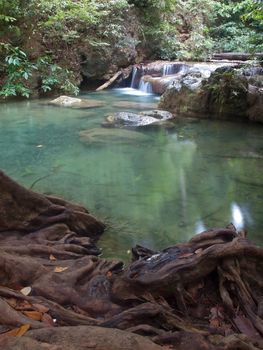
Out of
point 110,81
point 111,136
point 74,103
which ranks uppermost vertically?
point 110,81

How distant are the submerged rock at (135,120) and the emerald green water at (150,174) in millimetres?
414

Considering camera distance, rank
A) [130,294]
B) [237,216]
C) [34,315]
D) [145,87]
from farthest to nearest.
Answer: [145,87]
[237,216]
[130,294]
[34,315]

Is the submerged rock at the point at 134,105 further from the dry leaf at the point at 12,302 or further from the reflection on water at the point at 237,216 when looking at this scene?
the dry leaf at the point at 12,302

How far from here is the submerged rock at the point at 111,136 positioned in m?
8.50

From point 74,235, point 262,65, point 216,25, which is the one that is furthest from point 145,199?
point 216,25

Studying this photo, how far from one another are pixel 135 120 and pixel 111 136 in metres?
1.48

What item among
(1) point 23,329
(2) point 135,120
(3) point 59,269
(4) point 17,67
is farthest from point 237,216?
(2) point 135,120

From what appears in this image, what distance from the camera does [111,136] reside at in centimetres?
885

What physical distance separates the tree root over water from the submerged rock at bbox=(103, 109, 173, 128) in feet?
21.9

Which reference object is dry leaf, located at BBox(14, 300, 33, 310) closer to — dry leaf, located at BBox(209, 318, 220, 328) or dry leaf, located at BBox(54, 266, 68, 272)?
dry leaf, located at BBox(54, 266, 68, 272)

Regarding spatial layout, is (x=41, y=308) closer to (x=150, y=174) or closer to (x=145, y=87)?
(x=150, y=174)

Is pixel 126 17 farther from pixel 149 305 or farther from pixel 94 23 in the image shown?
pixel 149 305

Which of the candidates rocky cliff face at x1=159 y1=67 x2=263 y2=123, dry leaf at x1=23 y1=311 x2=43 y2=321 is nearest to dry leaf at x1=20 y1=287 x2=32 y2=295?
dry leaf at x1=23 y1=311 x2=43 y2=321

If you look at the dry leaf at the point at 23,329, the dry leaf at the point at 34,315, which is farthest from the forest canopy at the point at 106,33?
the dry leaf at the point at 23,329
